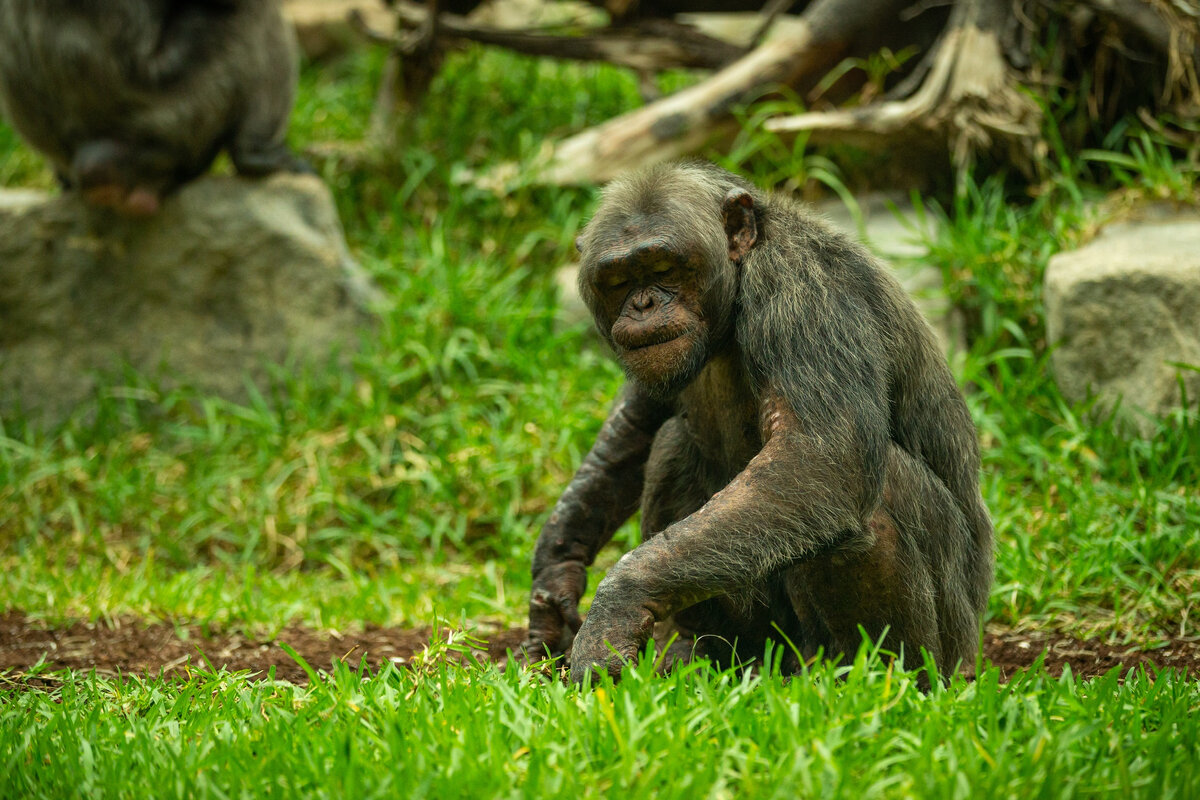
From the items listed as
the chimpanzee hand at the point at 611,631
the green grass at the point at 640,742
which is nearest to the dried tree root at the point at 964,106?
the green grass at the point at 640,742

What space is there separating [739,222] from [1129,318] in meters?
3.01

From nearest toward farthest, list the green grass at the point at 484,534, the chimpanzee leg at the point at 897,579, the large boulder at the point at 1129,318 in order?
1. the green grass at the point at 484,534
2. the chimpanzee leg at the point at 897,579
3. the large boulder at the point at 1129,318

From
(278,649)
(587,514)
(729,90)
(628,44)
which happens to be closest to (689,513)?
(587,514)

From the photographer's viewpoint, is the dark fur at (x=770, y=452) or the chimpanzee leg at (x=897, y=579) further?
the chimpanzee leg at (x=897, y=579)

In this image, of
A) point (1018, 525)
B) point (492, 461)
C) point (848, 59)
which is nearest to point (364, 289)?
point (492, 461)

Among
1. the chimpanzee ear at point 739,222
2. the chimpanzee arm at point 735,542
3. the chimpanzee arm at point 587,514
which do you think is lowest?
the chimpanzee arm at point 587,514

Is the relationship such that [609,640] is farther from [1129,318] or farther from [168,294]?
[168,294]

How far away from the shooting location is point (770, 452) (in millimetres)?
3346

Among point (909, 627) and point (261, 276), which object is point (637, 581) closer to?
point (909, 627)

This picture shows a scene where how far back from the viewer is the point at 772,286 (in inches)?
140

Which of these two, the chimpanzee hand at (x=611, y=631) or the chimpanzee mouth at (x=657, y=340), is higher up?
the chimpanzee mouth at (x=657, y=340)

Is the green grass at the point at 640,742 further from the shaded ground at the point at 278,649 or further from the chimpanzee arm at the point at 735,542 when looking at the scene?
the shaded ground at the point at 278,649

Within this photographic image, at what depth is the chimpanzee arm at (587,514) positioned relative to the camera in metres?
4.02

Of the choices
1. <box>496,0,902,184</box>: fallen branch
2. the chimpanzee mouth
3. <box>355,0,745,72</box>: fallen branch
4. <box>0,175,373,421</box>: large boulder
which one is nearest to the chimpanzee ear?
the chimpanzee mouth
